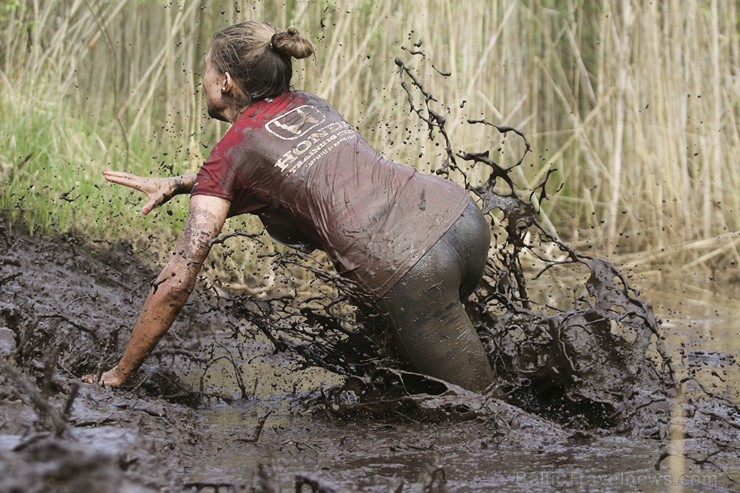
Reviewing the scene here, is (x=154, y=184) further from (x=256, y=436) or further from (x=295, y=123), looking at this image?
(x=256, y=436)

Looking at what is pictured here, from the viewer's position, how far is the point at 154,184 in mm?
4312

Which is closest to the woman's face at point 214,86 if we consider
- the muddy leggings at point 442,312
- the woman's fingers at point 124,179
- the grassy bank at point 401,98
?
the woman's fingers at point 124,179

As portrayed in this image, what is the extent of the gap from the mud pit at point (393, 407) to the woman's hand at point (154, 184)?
448 millimetres

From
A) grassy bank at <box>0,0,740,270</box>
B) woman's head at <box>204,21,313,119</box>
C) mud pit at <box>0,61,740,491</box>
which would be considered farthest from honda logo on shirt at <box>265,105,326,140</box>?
grassy bank at <box>0,0,740,270</box>

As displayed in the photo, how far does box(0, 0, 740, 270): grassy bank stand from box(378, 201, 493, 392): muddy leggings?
304cm

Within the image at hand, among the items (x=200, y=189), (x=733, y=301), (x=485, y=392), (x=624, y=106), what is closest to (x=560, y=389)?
(x=485, y=392)

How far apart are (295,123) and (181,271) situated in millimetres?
721

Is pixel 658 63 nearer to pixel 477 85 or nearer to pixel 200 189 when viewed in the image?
pixel 477 85

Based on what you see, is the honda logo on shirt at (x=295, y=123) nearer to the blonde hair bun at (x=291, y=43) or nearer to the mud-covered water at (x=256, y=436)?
the blonde hair bun at (x=291, y=43)

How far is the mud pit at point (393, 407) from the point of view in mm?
3287

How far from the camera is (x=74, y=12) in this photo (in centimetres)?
777
